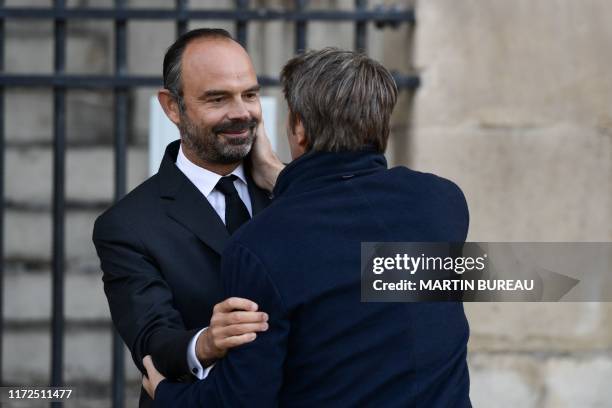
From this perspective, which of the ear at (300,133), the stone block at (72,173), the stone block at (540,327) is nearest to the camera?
the ear at (300,133)

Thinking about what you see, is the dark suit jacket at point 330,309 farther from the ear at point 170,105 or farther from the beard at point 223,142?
the ear at point 170,105

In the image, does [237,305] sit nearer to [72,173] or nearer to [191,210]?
[191,210]

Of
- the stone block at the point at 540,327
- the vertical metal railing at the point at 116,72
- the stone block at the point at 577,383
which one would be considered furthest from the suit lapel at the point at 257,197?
the stone block at the point at 577,383

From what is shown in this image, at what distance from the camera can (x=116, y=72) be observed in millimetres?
3760

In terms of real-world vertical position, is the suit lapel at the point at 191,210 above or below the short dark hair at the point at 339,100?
below

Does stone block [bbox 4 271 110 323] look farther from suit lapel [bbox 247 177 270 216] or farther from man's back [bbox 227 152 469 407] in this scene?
man's back [bbox 227 152 469 407]

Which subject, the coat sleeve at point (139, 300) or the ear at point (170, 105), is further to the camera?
the ear at point (170, 105)

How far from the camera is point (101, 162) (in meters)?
4.43

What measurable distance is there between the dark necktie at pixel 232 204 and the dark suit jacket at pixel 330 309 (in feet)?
1.57

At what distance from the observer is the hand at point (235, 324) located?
188 centimetres

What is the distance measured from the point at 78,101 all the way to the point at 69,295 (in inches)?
27.5

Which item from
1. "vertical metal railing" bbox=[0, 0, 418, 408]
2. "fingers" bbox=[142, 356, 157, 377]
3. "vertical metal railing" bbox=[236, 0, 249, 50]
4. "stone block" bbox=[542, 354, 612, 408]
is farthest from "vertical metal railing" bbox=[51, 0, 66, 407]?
"fingers" bbox=[142, 356, 157, 377]

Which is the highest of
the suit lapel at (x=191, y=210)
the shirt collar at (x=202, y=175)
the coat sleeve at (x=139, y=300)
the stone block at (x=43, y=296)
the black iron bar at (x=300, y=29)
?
the black iron bar at (x=300, y=29)

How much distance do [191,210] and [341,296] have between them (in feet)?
1.87
